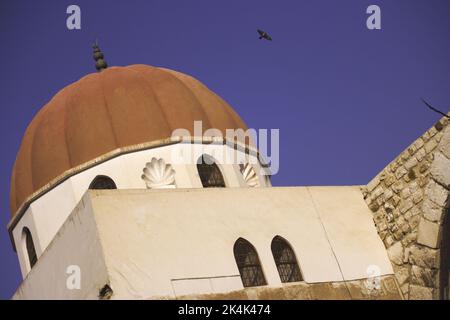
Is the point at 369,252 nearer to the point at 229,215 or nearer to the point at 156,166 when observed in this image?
the point at 229,215

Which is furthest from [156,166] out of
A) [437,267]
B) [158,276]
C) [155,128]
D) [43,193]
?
[437,267]

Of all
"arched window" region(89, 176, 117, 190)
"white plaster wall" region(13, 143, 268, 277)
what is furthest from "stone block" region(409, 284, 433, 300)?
"arched window" region(89, 176, 117, 190)

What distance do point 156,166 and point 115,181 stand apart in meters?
0.66

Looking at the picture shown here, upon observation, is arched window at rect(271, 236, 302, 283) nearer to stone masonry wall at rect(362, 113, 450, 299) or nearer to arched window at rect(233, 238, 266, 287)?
arched window at rect(233, 238, 266, 287)

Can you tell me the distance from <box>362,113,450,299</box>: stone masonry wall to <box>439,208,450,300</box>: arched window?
5cm

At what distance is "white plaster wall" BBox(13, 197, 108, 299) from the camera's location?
9414 millimetres

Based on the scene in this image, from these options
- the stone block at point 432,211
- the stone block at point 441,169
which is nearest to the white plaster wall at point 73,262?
the stone block at point 432,211

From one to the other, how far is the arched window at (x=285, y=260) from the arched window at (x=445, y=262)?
5.34ft

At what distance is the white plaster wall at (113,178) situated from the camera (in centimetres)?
1334

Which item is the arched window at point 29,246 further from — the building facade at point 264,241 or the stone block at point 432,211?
the stone block at point 432,211

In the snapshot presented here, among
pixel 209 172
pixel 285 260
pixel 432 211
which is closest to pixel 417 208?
pixel 432 211

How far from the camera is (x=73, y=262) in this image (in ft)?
32.7

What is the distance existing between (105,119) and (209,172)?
1831mm

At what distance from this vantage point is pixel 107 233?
948 cm
